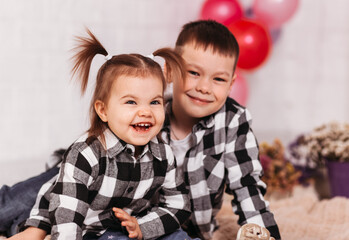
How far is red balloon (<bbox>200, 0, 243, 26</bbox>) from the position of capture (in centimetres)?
222

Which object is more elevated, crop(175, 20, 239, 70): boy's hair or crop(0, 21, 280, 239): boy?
crop(175, 20, 239, 70): boy's hair

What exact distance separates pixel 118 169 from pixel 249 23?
1.22 m

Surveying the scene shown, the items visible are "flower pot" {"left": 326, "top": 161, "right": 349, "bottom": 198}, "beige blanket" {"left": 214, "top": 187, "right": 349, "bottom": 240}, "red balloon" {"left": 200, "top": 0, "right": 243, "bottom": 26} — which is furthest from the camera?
"flower pot" {"left": 326, "top": 161, "right": 349, "bottom": 198}

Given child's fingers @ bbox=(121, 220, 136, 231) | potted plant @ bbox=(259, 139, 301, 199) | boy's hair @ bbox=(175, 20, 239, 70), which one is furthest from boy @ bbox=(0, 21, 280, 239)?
potted plant @ bbox=(259, 139, 301, 199)

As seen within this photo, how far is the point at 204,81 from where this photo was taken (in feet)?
4.60

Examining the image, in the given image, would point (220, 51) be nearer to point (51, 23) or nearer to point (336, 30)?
point (51, 23)

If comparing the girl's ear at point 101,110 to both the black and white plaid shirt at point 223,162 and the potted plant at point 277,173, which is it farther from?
the potted plant at point 277,173

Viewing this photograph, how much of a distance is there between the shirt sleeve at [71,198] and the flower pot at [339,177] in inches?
60.1

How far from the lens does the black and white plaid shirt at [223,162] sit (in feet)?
4.76

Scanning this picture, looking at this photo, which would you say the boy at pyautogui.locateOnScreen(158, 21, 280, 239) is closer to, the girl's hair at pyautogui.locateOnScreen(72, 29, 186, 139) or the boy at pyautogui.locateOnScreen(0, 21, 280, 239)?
the boy at pyautogui.locateOnScreen(0, 21, 280, 239)

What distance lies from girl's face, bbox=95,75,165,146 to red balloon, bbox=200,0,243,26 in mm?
1073

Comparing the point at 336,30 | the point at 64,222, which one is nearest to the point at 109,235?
the point at 64,222

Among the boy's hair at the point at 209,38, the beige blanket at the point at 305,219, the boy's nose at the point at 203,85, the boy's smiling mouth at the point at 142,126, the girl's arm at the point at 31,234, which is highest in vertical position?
the boy's hair at the point at 209,38

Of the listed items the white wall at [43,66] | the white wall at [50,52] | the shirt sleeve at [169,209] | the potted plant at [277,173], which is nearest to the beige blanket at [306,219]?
the potted plant at [277,173]
